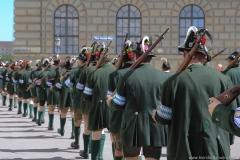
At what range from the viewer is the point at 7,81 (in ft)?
72.9

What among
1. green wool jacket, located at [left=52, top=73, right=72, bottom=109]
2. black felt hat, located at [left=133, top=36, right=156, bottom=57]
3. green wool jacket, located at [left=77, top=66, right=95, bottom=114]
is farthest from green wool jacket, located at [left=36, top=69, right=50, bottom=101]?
black felt hat, located at [left=133, top=36, right=156, bottom=57]

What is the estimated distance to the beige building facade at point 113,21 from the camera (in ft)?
94.5

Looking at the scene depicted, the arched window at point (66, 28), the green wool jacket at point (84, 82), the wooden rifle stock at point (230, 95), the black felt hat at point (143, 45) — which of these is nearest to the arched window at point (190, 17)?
the arched window at point (66, 28)

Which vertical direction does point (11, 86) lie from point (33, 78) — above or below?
below

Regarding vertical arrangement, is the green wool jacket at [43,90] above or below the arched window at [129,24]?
below

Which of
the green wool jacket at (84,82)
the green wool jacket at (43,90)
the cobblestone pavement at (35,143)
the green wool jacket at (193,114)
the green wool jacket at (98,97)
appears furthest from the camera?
the green wool jacket at (43,90)

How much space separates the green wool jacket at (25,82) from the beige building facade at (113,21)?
35.5ft

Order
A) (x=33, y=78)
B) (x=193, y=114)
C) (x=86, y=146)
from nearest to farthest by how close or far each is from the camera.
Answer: (x=193, y=114) → (x=86, y=146) → (x=33, y=78)

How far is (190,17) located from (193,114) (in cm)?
2460

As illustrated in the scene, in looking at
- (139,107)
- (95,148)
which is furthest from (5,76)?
(139,107)

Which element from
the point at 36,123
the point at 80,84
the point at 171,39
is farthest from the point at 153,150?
the point at 171,39

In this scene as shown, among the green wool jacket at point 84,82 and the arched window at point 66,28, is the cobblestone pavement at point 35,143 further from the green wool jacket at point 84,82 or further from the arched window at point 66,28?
the arched window at point 66,28

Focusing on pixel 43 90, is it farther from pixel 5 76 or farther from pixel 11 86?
pixel 5 76

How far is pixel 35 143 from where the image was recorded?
12281mm
